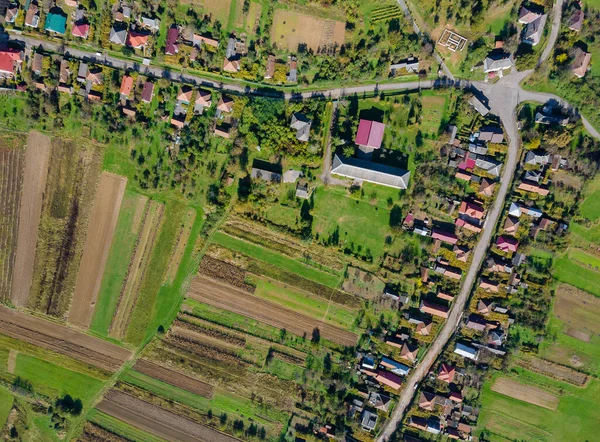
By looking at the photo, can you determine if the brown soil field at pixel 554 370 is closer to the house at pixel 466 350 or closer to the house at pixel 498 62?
the house at pixel 466 350

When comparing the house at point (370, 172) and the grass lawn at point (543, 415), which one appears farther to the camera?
the grass lawn at point (543, 415)

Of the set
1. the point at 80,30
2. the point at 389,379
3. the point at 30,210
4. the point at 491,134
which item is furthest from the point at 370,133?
the point at 30,210

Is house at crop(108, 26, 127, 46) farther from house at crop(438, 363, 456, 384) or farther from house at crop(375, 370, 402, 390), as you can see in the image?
house at crop(438, 363, 456, 384)

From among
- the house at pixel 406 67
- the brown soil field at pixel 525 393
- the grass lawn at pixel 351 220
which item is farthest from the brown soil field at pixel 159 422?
the house at pixel 406 67

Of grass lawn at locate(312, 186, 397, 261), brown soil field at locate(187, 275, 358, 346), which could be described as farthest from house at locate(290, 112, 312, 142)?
brown soil field at locate(187, 275, 358, 346)

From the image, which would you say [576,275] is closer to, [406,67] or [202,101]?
[406,67]

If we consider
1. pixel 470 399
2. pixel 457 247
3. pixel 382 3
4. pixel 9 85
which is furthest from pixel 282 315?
pixel 9 85

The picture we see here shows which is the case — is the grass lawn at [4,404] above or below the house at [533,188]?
below
